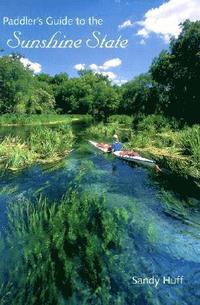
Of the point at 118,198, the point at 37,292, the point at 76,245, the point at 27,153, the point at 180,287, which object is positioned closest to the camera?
the point at 37,292

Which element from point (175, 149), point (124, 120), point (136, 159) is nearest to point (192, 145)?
point (175, 149)

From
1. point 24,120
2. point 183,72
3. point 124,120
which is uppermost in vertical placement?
point 183,72

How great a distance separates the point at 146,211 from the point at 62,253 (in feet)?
16.3

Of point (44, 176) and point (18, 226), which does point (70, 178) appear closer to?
point (44, 176)

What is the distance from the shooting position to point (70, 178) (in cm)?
1891

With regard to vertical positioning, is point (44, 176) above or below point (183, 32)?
below

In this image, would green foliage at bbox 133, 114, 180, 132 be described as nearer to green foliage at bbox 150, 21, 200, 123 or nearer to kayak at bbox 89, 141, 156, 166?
green foliage at bbox 150, 21, 200, 123

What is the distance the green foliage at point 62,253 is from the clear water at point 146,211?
1.66 ft

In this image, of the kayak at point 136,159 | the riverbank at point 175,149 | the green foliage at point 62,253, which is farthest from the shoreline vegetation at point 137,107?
the green foliage at point 62,253

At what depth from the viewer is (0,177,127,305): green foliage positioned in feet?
26.4

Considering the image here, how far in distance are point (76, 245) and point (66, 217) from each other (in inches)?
69.3

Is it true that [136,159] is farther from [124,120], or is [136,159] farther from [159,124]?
[124,120]

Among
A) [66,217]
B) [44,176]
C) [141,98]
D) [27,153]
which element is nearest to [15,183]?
[44,176]

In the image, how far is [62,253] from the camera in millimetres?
9797
